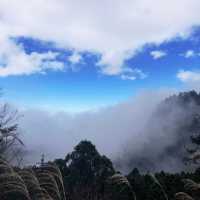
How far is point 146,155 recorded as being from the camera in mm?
131375

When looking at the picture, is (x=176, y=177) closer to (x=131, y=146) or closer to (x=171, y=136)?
(x=171, y=136)

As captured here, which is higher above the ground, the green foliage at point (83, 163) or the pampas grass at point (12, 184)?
the green foliage at point (83, 163)

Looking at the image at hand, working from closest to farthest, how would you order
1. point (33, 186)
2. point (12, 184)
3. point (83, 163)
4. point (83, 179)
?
point (12, 184) → point (33, 186) → point (83, 179) → point (83, 163)

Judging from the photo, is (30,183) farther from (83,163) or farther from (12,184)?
(83,163)

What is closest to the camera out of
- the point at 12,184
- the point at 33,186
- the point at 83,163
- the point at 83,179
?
the point at 12,184

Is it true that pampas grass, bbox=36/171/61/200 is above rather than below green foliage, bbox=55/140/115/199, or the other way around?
below

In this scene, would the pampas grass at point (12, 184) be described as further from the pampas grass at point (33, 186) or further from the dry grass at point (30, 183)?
the pampas grass at point (33, 186)

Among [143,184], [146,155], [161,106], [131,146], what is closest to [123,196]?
[143,184]

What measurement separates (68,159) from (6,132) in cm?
2265

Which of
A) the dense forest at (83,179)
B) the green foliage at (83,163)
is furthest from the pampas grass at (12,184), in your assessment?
the green foliage at (83,163)

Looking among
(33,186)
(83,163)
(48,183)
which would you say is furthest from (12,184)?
(83,163)

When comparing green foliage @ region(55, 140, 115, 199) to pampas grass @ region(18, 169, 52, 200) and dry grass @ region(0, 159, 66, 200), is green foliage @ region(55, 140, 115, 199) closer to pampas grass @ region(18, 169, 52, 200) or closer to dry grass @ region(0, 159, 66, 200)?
dry grass @ region(0, 159, 66, 200)

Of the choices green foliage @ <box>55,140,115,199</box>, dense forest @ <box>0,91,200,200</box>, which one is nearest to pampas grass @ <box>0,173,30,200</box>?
dense forest @ <box>0,91,200,200</box>

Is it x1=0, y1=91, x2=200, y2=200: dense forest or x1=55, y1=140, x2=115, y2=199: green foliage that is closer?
x1=0, y1=91, x2=200, y2=200: dense forest
